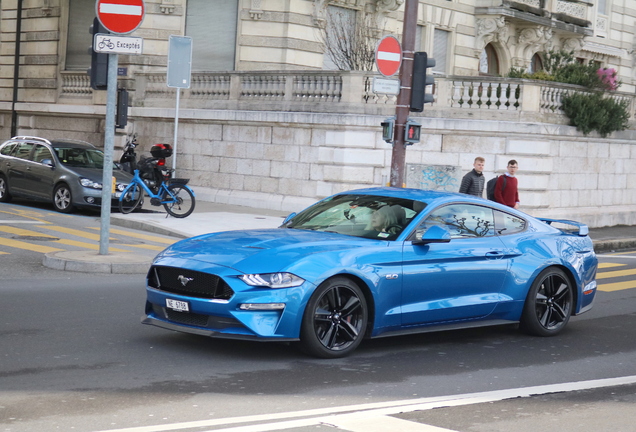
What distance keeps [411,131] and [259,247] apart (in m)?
9.33

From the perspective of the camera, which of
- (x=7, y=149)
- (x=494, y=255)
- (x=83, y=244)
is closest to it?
(x=494, y=255)

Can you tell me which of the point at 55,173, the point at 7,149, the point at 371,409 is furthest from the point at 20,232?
the point at 371,409

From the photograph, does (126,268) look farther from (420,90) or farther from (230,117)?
(230,117)

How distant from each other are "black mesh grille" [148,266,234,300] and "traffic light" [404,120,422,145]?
9267 millimetres

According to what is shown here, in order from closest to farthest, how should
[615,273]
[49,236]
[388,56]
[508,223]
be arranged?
1. [508,223]
2. [615,273]
3. [49,236]
4. [388,56]

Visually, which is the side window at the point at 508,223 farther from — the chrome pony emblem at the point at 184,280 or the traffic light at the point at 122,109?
the traffic light at the point at 122,109

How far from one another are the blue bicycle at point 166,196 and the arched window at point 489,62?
17.1m

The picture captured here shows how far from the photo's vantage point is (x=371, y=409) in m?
6.04

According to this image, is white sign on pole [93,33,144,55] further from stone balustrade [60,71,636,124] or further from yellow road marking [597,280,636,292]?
stone balustrade [60,71,636,124]

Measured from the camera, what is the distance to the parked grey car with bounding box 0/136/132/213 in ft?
64.2

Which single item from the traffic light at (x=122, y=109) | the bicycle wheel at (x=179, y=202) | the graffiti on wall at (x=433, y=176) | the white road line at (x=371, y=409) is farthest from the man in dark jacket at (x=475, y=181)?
the white road line at (x=371, y=409)

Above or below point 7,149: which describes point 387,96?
above

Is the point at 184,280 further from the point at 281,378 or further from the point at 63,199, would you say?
the point at 63,199

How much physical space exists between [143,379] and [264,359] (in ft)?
3.71
